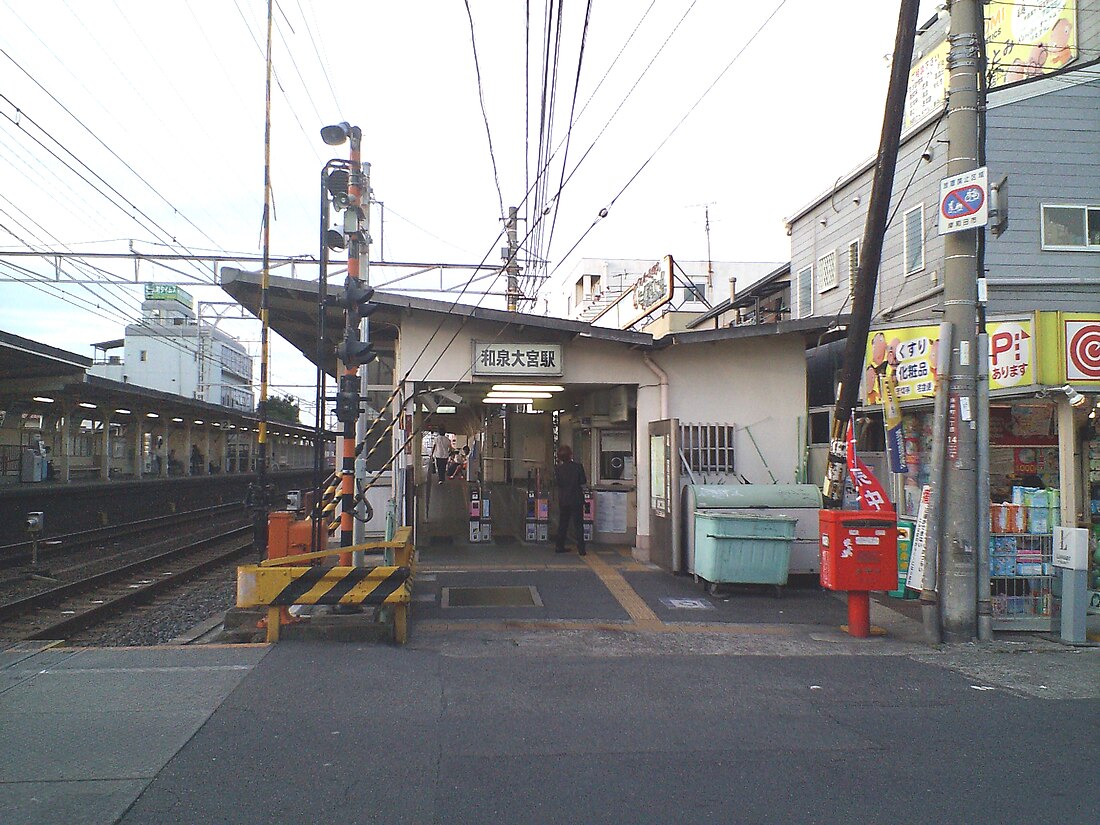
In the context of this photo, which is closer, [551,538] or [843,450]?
[843,450]

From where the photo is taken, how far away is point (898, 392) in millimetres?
10523

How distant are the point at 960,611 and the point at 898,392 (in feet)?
11.1

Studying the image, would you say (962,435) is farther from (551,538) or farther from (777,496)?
(551,538)

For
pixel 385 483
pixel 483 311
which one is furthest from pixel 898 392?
pixel 385 483

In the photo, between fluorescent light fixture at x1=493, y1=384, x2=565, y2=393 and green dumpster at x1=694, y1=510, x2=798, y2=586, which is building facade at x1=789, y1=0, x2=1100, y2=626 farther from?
fluorescent light fixture at x1=493, y1=384, x2=565, y2=393

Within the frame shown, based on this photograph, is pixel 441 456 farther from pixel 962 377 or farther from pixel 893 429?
pixel 962 377

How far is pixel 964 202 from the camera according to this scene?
26.0 feet

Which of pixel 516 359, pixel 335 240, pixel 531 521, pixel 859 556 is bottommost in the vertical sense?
pixel 531 521

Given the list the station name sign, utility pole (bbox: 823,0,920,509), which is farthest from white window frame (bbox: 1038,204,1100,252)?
the station name sign

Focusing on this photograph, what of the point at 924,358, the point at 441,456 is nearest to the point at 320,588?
the point at 924,358

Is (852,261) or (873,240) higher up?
(852,261)

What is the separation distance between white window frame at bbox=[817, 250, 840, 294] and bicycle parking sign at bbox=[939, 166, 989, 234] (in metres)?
7.59

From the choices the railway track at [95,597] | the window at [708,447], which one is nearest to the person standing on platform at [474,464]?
the railway track at [95,597]

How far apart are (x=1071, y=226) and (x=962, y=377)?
606 cm
